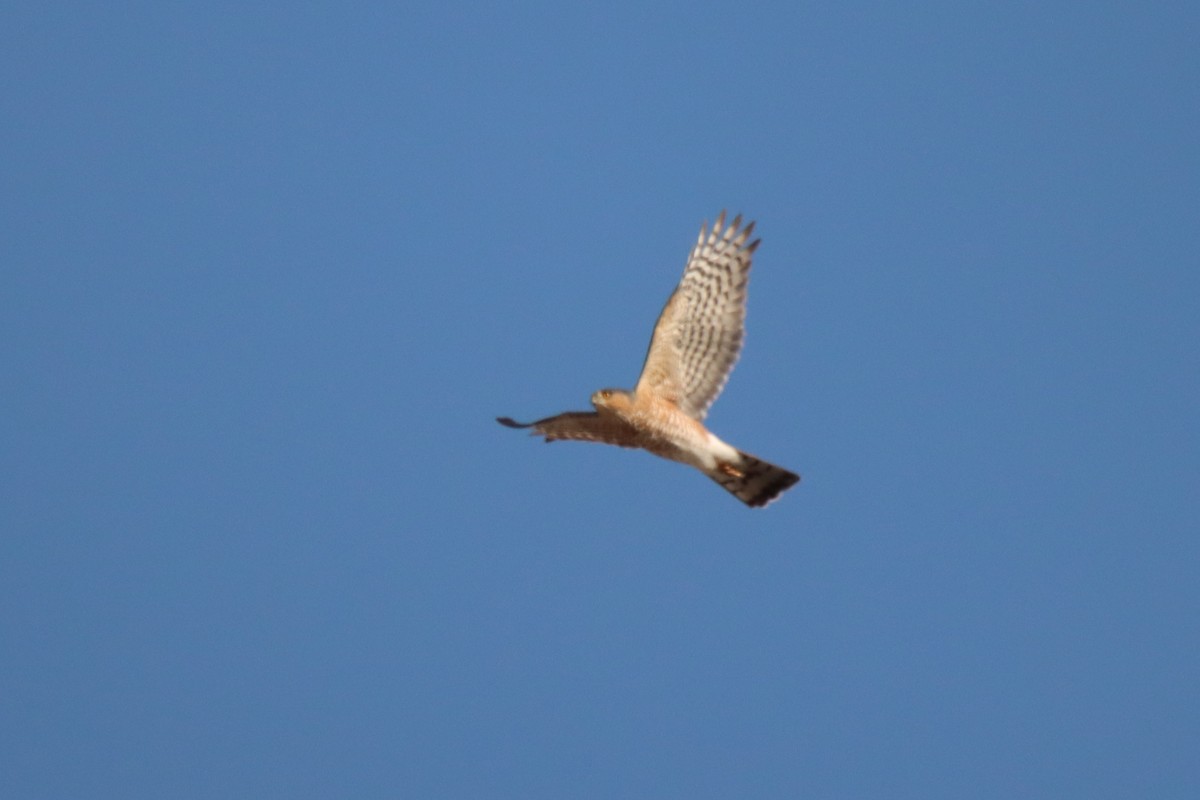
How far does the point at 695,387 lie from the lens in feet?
24.1

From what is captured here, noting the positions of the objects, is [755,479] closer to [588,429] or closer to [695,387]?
[695,387]

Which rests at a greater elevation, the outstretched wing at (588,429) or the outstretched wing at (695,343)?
the outstretched wing at (695,343)

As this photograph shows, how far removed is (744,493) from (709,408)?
516mm

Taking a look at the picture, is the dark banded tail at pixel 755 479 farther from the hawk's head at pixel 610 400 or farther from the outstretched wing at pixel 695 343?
the hawk's head at pixel 610 400

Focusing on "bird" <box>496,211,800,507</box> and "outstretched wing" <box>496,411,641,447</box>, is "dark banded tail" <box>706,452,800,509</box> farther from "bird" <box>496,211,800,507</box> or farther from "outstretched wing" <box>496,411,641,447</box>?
"outstretched wing" <box>496,411,641,447</box>

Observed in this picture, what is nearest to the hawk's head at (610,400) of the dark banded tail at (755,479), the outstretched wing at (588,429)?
the outstretched wing at (588,429)

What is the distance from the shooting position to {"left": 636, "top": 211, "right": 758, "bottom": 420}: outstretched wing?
7324 millimetres

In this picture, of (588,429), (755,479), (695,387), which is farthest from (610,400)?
(755,479)

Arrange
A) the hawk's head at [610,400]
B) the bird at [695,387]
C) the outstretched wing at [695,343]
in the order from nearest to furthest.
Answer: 1. the hawk's head at [610,400]
2. the bird at [695,387]
3. the outstretched wing at [695,343]

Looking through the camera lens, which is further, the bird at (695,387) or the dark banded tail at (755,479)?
the dark banded tail at (755,479)

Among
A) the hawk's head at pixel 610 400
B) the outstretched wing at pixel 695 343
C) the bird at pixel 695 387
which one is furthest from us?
the outstretched wing at pixel 695 343

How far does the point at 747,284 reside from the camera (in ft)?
24.7

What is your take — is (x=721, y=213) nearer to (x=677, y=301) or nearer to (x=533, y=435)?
(x=677, y=301)

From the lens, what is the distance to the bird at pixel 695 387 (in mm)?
7125
